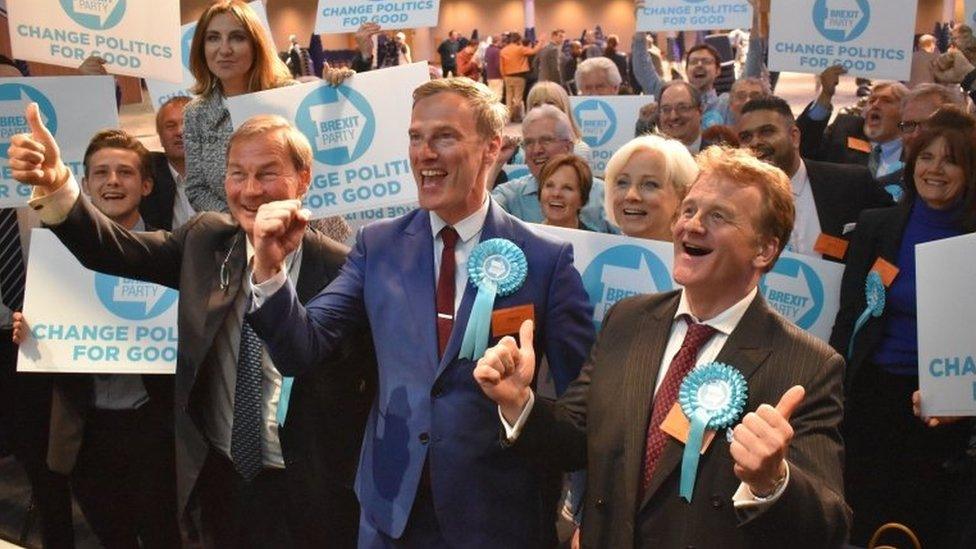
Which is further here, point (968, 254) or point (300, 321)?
point (968, 254)

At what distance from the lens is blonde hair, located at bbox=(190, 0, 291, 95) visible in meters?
4.23

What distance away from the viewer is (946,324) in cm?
345

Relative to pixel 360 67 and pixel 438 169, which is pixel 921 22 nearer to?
pixel 360 67

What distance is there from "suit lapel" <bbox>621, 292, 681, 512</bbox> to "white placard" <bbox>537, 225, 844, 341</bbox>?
4.04ft

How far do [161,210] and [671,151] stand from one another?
232 centimetres

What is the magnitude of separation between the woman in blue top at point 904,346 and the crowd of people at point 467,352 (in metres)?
0.01

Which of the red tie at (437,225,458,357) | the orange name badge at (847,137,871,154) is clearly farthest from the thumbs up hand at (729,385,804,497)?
the orange name badge at (847,137,871,154)

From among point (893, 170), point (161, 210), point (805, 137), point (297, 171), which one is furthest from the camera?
point (805, 137)

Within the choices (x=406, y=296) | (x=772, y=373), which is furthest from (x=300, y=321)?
(x=772, y=373)

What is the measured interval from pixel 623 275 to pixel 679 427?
1667 millimetres

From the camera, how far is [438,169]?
2.56 m

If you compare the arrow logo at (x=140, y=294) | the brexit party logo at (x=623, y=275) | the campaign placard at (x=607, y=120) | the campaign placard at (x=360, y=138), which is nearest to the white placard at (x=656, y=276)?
the brexit party logo at (x=623, y=275)

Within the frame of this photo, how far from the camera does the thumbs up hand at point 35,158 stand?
2.55 m

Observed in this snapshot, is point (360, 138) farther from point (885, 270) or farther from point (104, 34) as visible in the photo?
point (885, 270)
